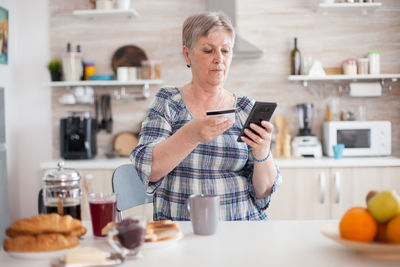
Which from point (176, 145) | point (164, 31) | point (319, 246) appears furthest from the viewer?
point (164, 31)

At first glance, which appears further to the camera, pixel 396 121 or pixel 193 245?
pixel 396 121

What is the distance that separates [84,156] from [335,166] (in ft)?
6.59

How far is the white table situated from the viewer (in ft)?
3.65

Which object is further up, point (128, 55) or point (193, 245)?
point (128, 55)

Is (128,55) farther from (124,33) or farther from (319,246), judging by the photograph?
(319,246)

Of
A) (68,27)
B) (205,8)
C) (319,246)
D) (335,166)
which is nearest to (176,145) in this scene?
(319,246)

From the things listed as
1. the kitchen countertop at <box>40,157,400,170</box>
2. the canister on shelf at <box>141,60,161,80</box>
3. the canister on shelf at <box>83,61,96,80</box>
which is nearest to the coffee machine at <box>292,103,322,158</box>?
the kitchen countertop at <box>40,157,400,170</box>

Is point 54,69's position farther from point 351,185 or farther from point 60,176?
point 60,176

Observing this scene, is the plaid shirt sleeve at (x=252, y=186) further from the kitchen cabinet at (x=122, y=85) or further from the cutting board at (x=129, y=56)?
the cutting board at (x=129, y=56)

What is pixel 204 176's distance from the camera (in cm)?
180

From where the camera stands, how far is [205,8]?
4051 millimetres

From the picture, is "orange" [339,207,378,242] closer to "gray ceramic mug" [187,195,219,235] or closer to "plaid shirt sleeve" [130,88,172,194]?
"gray ceramic mug" [187,195,219,235]

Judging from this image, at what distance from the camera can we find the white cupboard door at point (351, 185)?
3447 mm

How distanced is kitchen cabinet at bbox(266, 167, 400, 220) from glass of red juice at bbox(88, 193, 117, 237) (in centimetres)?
225
